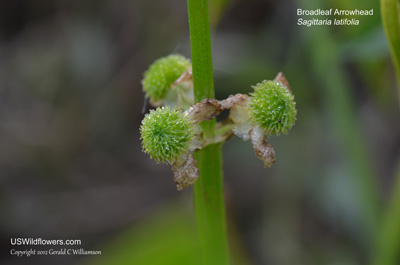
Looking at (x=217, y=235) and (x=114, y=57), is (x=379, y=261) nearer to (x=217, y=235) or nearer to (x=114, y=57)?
(x=217, y=235)

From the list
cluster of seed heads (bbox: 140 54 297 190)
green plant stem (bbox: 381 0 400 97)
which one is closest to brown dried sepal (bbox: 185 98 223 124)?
cluster of seed heads (bbox: 140 54 297 190)

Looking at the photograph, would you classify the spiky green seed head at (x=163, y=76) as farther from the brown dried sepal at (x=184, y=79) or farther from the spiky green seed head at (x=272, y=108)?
the spiky green seed head at (x=272, y=108)

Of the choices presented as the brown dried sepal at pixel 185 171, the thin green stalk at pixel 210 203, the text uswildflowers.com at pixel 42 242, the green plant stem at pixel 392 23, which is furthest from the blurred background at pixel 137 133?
the brown dried sepal at pixel 185 171

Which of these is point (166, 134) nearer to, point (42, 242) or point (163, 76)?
point (163, 76)

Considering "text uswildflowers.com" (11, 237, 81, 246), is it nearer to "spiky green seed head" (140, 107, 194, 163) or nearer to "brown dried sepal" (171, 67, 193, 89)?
"brown dried sepal" (171, 67, 193, 89)

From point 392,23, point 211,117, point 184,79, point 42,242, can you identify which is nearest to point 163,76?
point 184,79

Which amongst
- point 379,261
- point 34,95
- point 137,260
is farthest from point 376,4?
point 34,95
